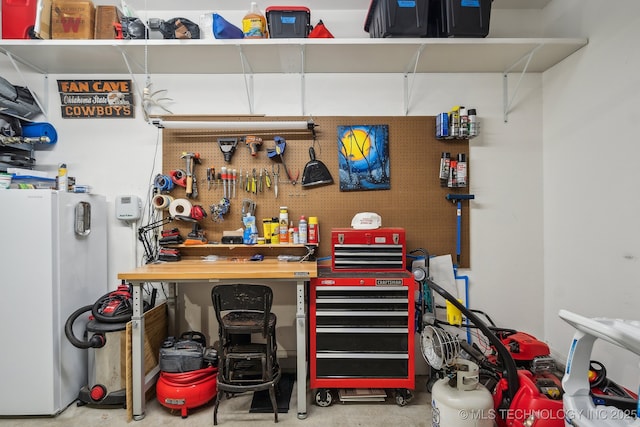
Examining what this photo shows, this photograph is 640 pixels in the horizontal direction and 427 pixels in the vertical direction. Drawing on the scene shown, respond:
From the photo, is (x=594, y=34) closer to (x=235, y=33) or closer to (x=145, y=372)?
(x=235, y=33)

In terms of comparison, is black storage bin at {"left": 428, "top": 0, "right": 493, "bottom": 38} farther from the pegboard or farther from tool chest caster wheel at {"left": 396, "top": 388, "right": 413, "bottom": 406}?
tool chest caster wheel at {"left": 396, "top": 388, "right": 413, "bottom": 406}

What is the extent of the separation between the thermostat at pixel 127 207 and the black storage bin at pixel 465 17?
2.80 m

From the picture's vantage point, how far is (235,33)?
2271 millimetres

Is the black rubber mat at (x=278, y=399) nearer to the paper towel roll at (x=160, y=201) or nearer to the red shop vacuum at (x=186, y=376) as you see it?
the red shop vacuum at (x=186, y=376)

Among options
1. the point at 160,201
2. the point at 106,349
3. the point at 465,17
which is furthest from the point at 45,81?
the point at 465,17

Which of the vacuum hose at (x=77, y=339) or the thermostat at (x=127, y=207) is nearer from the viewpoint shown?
the vacuum hose at (x=77, y=339)

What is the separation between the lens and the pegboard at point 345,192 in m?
2.62

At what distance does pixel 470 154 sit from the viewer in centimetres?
266

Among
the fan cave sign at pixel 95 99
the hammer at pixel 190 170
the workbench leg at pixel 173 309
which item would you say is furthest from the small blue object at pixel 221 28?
the workbench leg at pixel 173 309

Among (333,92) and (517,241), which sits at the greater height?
(333,92)

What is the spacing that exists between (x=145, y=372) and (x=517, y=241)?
10.4 ft

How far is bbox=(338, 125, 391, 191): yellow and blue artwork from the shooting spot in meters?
2.61

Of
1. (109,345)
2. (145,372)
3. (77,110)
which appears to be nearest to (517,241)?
(145,372)

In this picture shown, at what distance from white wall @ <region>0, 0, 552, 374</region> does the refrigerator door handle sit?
0.31m
